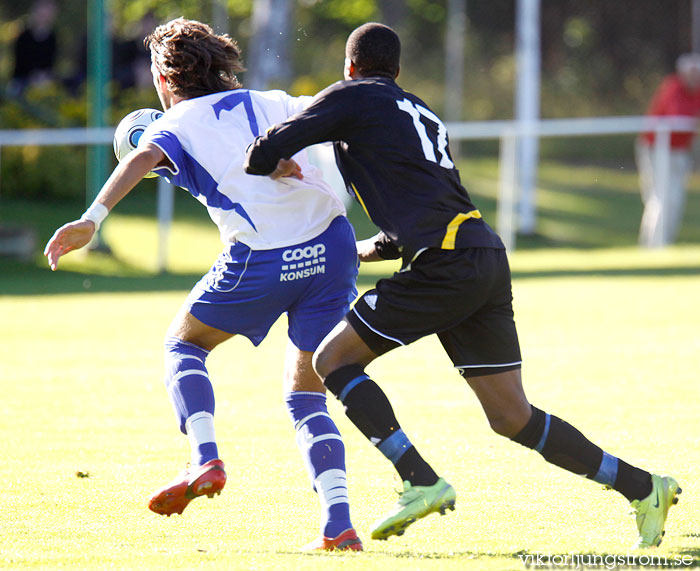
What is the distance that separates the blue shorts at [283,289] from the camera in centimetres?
437

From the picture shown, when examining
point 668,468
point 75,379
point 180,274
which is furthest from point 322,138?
point 180,274

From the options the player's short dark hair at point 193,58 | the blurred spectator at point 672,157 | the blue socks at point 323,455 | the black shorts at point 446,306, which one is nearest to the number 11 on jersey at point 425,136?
the black shorts at point 446,306

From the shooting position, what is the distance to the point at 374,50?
13.8ft

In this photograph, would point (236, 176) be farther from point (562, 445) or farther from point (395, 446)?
point (562, 445)

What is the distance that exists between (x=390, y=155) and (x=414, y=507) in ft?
3.88

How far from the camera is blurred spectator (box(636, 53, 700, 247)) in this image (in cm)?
1669

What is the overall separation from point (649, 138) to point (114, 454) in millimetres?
12631

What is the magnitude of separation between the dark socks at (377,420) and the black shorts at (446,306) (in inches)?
5.5

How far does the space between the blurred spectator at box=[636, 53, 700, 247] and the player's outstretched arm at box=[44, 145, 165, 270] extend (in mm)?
13476

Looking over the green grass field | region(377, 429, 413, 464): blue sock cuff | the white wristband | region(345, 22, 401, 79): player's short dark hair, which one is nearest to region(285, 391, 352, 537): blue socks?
the green grass field

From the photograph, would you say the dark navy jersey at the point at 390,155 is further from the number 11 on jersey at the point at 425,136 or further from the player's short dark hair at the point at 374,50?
the player's short dark hair at the point at 374,50

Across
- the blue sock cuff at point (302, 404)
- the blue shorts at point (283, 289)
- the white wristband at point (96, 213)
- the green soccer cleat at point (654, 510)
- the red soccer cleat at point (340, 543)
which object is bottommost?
the red soccer cleat at point (340, 543)

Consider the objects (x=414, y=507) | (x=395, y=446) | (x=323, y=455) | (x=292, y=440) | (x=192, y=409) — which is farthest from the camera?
(x=292, y=440)

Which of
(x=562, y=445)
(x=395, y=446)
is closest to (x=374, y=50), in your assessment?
(x=395, y=446)
